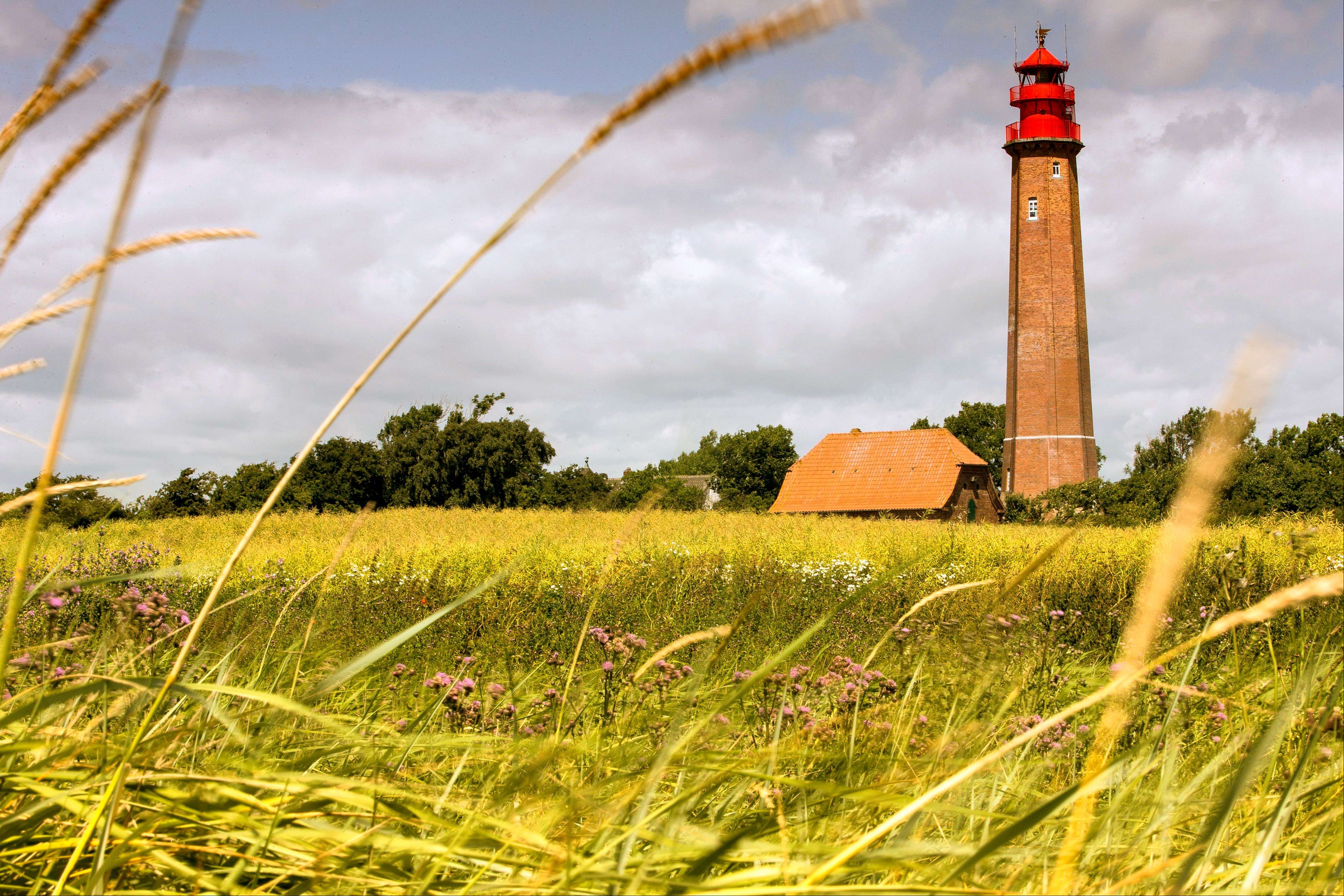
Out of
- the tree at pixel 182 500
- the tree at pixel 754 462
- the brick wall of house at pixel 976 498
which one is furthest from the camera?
the tree at pixel 754 462

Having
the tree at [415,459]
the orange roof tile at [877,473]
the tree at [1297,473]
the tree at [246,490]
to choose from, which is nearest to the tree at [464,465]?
the tree at [415,459]

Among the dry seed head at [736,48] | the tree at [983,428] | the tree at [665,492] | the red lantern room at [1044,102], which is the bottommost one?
the tree at [665,492]

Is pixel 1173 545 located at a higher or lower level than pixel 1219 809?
higher

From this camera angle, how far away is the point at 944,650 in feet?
6.87

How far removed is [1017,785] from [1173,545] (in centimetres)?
135

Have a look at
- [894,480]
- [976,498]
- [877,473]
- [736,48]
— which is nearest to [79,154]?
[736,48]

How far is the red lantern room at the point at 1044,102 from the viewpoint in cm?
3450

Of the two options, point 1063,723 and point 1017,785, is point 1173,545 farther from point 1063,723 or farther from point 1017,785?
point 1063,723

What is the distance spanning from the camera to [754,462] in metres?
50.2

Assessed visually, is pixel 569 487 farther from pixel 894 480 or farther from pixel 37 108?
pixel 37 108

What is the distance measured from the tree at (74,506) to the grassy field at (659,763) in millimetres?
273

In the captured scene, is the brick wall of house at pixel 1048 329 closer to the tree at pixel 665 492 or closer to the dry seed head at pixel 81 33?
the tree at pixel 665 492

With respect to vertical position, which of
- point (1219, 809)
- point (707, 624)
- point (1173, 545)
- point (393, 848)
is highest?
point (1173, 545)

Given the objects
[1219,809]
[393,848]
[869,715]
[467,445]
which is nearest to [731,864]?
[393,848]
